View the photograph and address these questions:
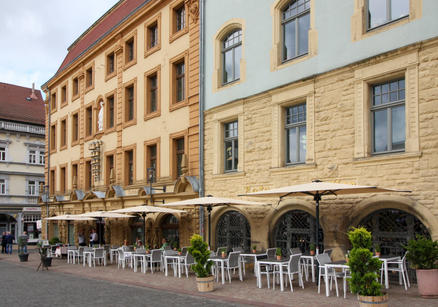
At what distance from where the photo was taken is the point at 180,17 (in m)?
23.3

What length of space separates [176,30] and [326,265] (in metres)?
14.5

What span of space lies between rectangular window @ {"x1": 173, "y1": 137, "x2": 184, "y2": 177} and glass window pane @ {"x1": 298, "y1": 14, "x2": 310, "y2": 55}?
298 inches

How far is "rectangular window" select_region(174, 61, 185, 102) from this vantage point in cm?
2280

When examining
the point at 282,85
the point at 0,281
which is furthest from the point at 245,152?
the point at 0,281

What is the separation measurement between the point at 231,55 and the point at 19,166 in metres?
36.8

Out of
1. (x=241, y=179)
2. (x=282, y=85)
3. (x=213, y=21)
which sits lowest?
(x=241, y=179)

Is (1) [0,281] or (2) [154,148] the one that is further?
(2) [154,148]

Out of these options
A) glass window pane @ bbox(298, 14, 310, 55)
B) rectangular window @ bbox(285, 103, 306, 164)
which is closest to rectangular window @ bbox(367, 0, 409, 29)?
glass window pane @ bbox(298, 14, 310, 55)

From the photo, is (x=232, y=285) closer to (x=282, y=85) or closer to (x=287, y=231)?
(x=287, y=231)

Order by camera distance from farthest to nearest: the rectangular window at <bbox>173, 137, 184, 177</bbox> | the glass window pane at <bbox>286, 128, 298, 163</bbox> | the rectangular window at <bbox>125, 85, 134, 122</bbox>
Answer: the rectangular window at <bbox>125, 85, 134, 122</bbox> < the rectangular window at <bbox>173, 137, 184, 177</bbox> < the glass window pane at <bbox>286, 128, 298, 163</bbox>

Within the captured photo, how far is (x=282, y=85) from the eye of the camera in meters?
16.9

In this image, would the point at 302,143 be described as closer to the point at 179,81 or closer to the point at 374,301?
the point at 374,301

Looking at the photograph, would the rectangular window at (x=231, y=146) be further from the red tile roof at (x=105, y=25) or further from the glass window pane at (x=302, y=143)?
the red tile roof at (x=105, y=25)

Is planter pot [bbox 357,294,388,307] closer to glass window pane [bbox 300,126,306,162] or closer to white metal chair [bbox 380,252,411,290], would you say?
white metal chair [bbox 380,252,411,290]
